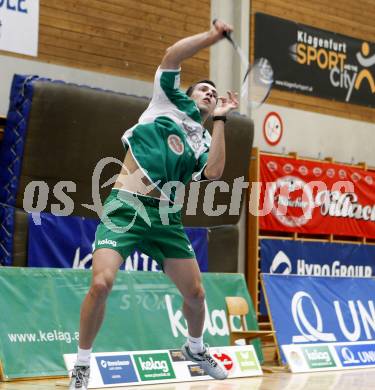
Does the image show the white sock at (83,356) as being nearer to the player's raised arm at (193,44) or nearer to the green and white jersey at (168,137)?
the green and white jersey at (168,137)

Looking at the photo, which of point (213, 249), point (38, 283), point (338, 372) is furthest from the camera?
point (213, 249)

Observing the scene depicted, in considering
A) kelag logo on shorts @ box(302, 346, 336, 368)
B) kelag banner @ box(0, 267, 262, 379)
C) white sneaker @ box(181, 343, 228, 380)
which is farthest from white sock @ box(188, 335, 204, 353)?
kelag logo on shorts @ box(302, 346, 336, 368)

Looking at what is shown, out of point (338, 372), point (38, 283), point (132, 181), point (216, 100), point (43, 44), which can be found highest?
point (43, 44)

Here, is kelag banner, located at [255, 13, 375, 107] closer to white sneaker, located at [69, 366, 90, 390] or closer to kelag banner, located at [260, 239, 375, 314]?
kelag banner, located at [260, 239, 375, 314]

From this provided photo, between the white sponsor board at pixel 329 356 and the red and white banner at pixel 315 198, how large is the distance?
3468 mm

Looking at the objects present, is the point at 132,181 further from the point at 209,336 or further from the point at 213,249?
the point at 213,249

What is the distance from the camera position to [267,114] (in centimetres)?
1402

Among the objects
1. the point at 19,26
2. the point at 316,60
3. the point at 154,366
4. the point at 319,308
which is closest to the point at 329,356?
the point at 319,308

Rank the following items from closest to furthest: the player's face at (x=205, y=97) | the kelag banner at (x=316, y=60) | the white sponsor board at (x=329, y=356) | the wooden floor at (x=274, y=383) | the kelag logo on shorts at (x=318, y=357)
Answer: the player's face at (x=205, y=97) → the wooden floor at (x=274, y=383) → the white sponsor board at (x=329, y=356) → the kelag logo on shorts at (x=318, y=357) → the kelag banner at (x=316, y=60)

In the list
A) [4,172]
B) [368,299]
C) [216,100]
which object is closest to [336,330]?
[368,299]

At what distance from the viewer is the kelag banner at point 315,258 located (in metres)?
13.4

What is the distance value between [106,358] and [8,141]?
3.36 meters

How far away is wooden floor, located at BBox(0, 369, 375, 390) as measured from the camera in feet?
26.0

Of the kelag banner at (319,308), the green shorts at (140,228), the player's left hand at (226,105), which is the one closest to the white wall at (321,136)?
the kelag banner at (319,308)
